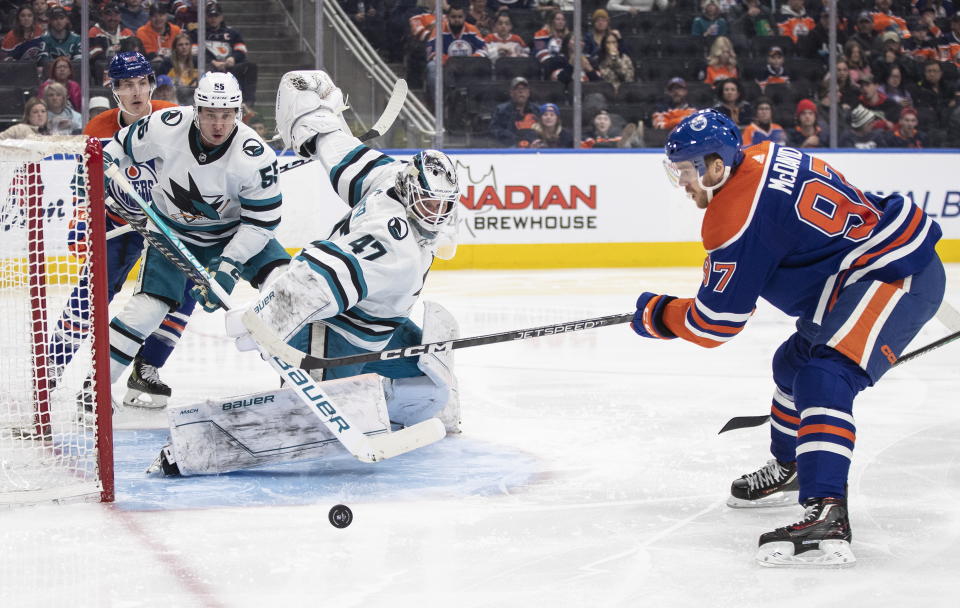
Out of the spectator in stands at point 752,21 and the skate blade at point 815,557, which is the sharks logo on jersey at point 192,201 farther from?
the spectator in stands at point 752,21

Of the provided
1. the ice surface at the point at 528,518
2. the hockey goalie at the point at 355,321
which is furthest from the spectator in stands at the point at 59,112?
the hockey goalie at the point at 355,321

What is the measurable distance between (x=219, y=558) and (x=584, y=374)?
2.23 meters

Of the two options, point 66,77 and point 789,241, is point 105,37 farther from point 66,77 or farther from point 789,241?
point 789,241

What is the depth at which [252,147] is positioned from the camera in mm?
3529

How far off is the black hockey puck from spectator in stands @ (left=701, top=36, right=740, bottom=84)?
637 cm

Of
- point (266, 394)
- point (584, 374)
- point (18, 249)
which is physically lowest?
point (584, 374)

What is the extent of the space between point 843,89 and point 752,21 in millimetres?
821

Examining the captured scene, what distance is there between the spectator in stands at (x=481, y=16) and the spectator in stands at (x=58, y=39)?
7.97 feet

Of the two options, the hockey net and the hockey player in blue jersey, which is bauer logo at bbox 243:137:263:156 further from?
the hockey player in blue jersey

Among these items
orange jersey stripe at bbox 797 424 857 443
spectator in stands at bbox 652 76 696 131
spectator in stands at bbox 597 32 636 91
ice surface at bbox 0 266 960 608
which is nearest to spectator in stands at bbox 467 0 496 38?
spectator in stands at bbox 597 32 636 91

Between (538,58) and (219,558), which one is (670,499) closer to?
(219,558)

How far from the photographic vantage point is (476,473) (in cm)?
305

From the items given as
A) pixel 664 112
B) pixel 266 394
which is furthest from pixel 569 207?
pixel 266 394

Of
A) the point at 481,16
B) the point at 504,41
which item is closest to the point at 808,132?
the point at 504,41
